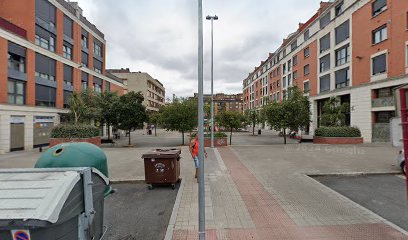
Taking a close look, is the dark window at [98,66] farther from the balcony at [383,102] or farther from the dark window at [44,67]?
the balcony at [383,102]

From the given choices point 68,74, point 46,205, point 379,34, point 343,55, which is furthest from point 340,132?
point 68,74

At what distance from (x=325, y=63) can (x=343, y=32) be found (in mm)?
4467

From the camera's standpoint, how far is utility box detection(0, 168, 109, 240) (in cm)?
205

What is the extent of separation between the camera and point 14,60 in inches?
689

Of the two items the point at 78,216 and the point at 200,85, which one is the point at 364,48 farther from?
the point at 78,216

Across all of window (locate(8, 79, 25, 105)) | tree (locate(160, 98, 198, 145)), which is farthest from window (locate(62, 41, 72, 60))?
tree (locate(160, 98, 198, 145))

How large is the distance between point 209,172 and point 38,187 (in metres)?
7.22

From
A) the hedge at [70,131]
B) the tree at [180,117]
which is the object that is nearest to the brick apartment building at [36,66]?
the hedge at [70,131]

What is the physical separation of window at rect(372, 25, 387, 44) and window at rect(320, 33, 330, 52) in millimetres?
7024

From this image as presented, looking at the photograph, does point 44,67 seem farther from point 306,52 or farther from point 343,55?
point 306,52

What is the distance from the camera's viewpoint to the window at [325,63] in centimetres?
2791

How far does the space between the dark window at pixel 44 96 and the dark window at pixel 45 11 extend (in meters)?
6.40

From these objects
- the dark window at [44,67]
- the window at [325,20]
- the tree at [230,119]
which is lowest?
the tree at [230,119]

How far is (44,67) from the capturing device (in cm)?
2042
